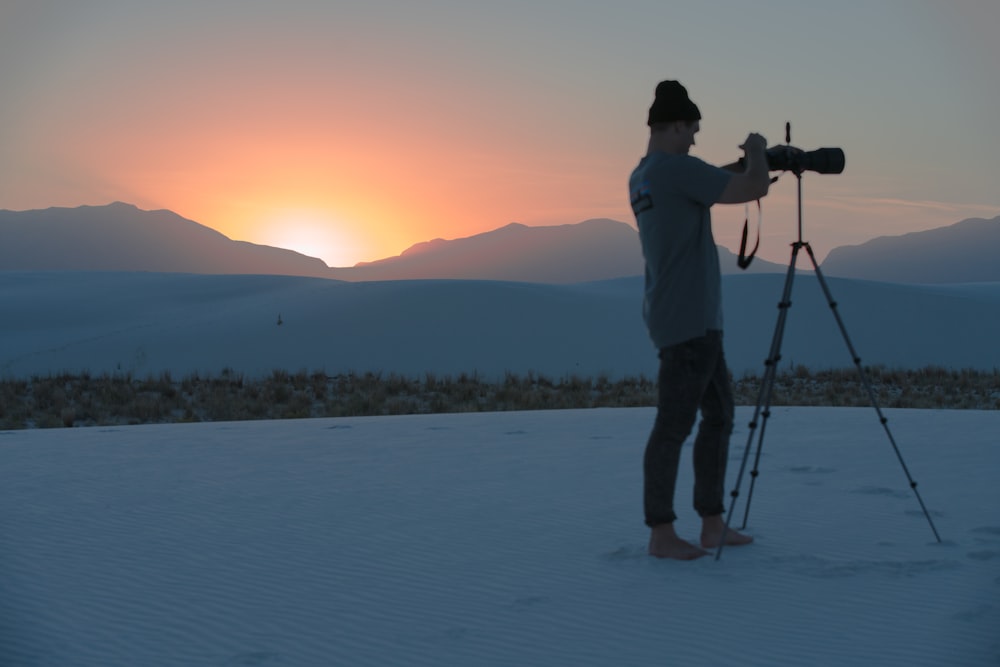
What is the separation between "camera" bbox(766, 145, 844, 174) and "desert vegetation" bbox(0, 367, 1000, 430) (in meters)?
9.32

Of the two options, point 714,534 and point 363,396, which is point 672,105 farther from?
point 363,396

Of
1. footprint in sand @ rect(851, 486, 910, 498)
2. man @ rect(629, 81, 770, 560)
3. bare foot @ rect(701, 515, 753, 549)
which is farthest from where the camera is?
footprint in sand @ rect(851, 486, 910, 498)

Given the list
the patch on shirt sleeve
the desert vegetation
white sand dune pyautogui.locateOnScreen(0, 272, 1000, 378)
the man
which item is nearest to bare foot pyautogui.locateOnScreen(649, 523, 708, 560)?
the man

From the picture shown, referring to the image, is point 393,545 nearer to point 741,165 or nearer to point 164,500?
point 164,500

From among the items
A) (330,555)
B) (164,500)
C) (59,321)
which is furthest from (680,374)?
(59,321)

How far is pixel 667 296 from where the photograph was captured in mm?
4023

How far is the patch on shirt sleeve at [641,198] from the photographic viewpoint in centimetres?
401

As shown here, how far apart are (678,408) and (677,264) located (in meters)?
0.56

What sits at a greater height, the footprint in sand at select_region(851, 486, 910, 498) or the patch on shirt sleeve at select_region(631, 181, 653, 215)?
the patch on shirt sleeve at select_region(631, 181, 653, 215)

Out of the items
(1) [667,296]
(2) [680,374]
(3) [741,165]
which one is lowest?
(2) [680,374]

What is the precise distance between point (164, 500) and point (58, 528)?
710 millimetres

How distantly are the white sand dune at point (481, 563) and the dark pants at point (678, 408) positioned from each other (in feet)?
1.01

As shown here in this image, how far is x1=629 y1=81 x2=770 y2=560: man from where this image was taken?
3922 millimetres

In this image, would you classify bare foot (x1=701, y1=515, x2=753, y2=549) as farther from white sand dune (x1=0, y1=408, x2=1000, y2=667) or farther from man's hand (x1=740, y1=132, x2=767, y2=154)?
man's hand (x1=740, y1=132, x2=767, y2=154)
